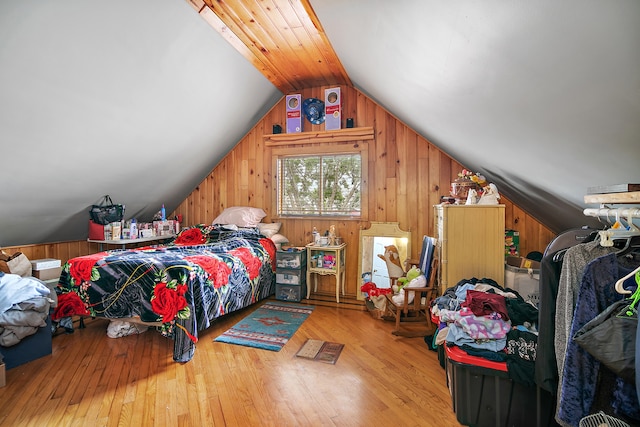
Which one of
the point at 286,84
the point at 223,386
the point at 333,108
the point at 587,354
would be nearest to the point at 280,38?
the point at 286,84

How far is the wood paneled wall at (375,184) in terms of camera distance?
3447 mm

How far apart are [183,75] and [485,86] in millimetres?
2416

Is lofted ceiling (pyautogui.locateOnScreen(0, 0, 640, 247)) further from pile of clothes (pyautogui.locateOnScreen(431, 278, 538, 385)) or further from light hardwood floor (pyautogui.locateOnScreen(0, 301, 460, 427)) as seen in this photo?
light hardwood floor (pyautogui.locateOnScreen(0, 301, 460, 427))

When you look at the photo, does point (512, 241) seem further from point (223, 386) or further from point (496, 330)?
point (223, 386)

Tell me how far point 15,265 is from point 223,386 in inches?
89.1

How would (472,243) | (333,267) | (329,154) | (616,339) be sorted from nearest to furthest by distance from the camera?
(616,339), (472,243), (333,267), (329,154)

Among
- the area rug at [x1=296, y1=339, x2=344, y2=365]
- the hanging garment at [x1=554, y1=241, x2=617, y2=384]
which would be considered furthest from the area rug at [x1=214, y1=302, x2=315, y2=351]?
the hanging garment at [x1=554, y1=241, x2=617, y2=384]

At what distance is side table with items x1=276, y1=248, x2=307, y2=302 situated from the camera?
3641 mm

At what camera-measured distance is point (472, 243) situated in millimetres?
2350

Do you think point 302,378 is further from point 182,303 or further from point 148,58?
point 148,58

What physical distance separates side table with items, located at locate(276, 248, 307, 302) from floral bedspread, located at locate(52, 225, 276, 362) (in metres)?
0.71

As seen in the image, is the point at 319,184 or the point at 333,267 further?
the point at 319,184

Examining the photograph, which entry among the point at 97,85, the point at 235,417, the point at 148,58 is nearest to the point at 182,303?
the point at 235,417

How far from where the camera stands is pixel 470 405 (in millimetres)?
1627
